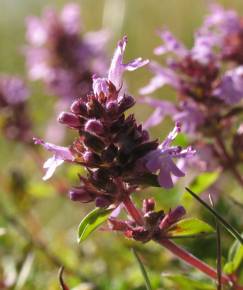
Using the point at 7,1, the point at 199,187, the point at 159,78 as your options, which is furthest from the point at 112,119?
the point at 7,1

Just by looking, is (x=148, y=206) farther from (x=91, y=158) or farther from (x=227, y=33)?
(x=227, y=33)

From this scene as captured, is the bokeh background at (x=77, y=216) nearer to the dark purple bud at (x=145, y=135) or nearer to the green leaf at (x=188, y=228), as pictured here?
the green leaf at (x=188, y=228)

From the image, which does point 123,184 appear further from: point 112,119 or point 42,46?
point 42,46

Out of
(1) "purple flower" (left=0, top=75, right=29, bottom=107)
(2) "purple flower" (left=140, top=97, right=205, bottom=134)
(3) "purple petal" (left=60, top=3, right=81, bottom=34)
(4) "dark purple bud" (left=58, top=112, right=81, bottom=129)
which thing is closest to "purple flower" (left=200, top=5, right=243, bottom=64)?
(2) "purple flower" (left=140, top=97, right=205, bottom=134)

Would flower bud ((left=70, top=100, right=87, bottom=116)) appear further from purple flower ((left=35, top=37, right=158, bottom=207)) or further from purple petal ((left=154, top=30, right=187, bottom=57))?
purple petal ((left=154, top=30, right=187, bottom=57))

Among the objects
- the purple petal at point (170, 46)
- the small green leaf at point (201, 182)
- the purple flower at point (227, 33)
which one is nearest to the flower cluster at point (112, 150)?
the small green leaf at point (201, 182)

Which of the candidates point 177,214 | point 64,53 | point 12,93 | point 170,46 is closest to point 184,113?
point 170,46

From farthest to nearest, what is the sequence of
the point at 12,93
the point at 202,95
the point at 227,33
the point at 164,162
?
1. the point at 12,93
2. the point at 227,33
3. the point at 202,95
4. the point at 164,162
